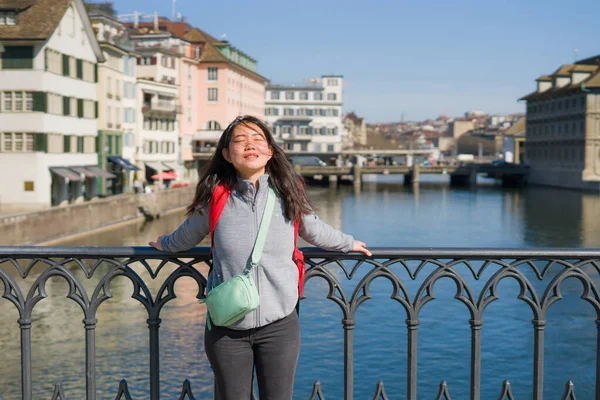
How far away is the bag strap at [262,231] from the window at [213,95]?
8395 cm

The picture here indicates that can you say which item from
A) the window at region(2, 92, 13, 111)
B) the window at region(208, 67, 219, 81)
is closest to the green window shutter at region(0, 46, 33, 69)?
the window at region(2, 92, 13, 111)

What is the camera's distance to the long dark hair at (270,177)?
12.4 feet

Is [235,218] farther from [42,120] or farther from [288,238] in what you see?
[42,120]

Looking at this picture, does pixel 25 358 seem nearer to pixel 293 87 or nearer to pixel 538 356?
pixel 538 356

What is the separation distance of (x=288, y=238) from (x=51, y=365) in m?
15.5

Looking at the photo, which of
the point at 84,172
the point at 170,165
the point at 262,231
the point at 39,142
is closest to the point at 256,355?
the point at 262,231

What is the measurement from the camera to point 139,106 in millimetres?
61906

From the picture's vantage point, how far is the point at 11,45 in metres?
38.8

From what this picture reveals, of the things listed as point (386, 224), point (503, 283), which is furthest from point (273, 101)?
point (503, 283)

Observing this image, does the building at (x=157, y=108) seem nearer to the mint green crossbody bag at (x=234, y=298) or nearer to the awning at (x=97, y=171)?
the awning at (x=97, y=171)

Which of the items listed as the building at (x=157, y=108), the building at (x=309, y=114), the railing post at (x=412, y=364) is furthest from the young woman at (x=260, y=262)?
the building at (x=309, y=114)

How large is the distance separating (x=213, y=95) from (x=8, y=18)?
4768 cm

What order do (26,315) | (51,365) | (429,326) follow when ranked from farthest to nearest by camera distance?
(429,326) → (51,365) → (26,315)

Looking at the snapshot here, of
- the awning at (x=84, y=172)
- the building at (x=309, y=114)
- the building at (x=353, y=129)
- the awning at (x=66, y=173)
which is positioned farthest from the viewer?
the building at (x=353, y=129)
